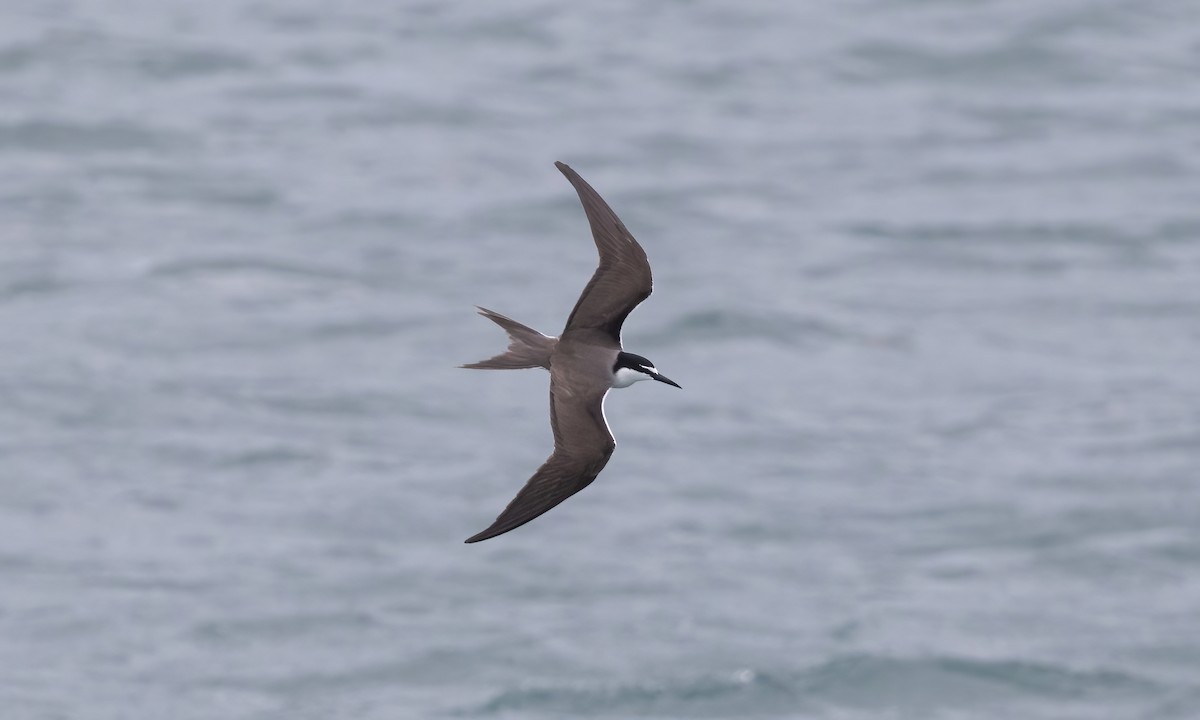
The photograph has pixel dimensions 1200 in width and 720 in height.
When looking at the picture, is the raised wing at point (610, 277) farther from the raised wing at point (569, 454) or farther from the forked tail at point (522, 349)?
the raised wing at point (569, 454)

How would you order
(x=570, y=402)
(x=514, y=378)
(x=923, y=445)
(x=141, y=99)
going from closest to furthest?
(x=570, y=402) → (x=923, y=445) → (x=514, y=378) → (x=141, y=99)

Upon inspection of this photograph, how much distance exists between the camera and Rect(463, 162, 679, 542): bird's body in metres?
9.59

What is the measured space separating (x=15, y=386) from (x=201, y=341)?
2.23 metres

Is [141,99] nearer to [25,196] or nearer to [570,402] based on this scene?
[25,196]

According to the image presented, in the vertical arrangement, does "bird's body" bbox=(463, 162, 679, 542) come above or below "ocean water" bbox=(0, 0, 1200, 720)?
above

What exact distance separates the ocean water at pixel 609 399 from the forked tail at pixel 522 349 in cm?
1119

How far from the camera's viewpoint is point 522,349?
1020 cm

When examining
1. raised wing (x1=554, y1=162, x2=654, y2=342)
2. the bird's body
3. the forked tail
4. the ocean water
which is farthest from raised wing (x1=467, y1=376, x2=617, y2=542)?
the ocean water

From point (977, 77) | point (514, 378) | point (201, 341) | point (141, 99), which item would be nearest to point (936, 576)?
point (514, 378)

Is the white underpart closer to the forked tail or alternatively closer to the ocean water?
the forked tail

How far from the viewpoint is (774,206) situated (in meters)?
29.5

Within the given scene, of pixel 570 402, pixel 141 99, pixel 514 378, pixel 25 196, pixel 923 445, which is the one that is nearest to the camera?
pixel 570 402

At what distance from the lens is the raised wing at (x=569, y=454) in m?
9.40

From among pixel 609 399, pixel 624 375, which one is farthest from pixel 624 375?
pixel 609 399
